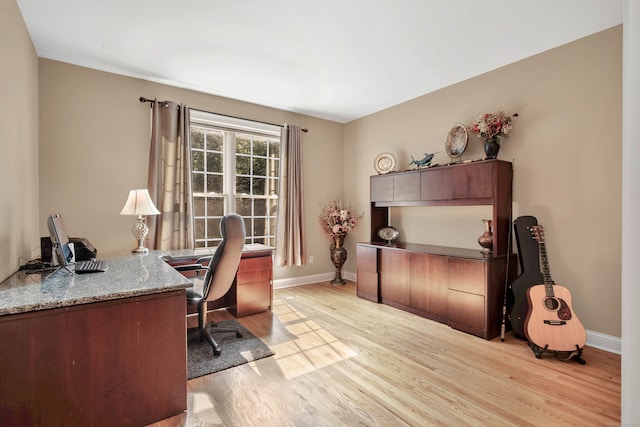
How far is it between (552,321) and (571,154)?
1.55m

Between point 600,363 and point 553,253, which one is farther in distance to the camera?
point 553,253

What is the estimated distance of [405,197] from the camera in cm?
395

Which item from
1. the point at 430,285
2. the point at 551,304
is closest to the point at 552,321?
the point at 551,304

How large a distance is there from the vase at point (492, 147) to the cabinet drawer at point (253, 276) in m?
2.81

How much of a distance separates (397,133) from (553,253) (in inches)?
97.6

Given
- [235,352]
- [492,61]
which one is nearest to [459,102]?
[492,61]

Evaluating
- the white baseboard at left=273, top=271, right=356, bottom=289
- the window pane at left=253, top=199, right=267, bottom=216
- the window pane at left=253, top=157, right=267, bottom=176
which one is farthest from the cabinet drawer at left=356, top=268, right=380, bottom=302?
the window pane at left=253, top=157, right=267, bottom=176

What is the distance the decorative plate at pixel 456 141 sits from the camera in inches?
139

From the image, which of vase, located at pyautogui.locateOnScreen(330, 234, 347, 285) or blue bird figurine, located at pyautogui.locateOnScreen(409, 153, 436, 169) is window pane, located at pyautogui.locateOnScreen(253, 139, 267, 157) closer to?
vase, located at pyautogui.locateOnScreen(330, 234, 347, 285)

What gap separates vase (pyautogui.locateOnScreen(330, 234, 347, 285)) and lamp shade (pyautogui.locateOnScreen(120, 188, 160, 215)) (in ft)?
9.10

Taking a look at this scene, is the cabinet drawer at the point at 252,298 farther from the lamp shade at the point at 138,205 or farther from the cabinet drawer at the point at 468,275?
the cabinet drawer at the point at 468,275

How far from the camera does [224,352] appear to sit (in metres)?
2.62

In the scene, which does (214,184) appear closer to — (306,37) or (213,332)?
(213,332)

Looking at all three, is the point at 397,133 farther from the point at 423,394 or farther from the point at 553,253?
the point at 423,394
